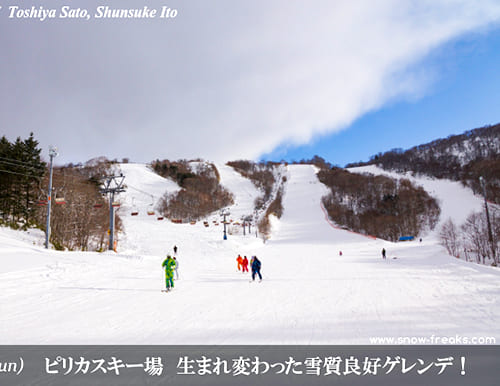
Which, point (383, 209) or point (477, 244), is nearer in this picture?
point (477, 244)

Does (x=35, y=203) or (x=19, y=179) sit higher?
(x=19, y=179)

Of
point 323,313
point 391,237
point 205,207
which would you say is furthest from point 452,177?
point 323,313

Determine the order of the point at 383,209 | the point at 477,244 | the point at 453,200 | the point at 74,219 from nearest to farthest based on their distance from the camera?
1. the point at 74,219
2. the point at 477,244
3. the point at 383,209
4. the point at 453,200

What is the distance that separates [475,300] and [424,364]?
5.24m

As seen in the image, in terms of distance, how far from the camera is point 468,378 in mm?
3535

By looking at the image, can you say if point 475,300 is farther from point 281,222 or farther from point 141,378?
point 281,222

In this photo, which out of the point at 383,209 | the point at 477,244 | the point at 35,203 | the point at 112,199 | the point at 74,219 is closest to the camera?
the point at 112,199

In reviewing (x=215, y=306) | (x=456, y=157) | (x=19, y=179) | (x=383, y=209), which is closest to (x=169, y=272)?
(x=215, y=306)

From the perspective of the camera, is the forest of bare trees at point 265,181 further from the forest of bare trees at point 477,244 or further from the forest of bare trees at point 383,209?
the forest of bare trees at point 477,244

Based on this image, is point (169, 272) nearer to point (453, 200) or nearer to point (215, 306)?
point (215, 306)

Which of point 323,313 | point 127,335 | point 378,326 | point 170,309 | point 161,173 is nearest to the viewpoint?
point 127,335

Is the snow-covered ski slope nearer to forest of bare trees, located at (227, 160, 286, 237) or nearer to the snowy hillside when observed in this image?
the snowy hillside

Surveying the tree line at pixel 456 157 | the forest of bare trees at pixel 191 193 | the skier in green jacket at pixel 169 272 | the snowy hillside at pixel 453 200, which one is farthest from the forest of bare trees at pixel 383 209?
the skier in green jacket at pixel 169 272

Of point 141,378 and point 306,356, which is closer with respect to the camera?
point 141,378
